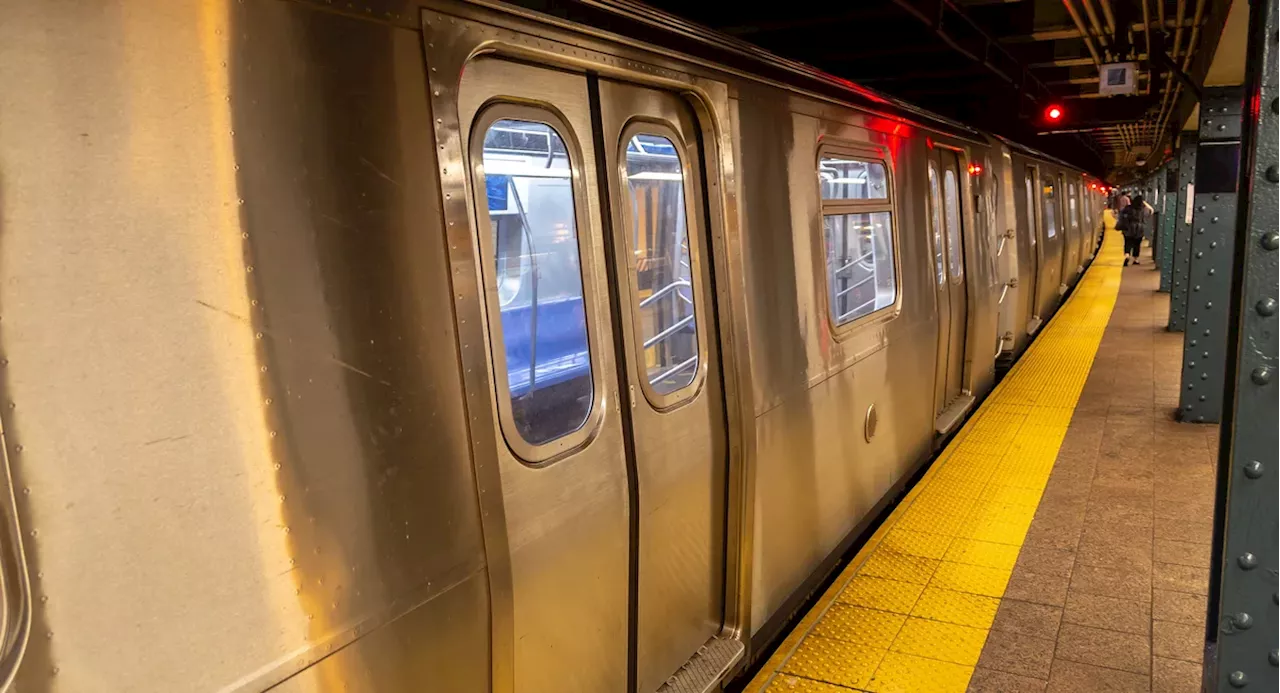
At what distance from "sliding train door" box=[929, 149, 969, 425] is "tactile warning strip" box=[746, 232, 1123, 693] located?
0.41 metres

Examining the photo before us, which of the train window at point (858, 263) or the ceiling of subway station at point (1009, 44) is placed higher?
the ceiling of subway station at point (1009, 44)

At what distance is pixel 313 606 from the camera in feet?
5.67

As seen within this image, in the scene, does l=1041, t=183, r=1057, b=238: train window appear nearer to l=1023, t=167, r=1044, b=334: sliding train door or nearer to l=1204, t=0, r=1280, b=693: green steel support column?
l=1023, t=167, r=1044, b=334: sliding train door

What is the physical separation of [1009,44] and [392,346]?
9.69 m

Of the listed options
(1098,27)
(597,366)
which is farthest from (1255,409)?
(1098,27)

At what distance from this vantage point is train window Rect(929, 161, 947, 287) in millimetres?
6344

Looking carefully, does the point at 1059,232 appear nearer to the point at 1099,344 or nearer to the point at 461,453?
the point at 1099,344

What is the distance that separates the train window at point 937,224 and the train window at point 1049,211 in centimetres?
709

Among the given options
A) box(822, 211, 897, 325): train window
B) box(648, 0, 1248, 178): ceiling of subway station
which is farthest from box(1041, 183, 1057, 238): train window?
box(822, 211, 897, 325): train window

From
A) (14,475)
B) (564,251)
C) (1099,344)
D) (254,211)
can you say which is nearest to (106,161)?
(254,211)

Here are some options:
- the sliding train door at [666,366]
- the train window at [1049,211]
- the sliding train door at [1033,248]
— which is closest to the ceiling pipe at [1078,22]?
the sliding train door at [1033,248]

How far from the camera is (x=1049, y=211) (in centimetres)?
1380

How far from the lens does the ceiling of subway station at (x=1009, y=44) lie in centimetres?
680

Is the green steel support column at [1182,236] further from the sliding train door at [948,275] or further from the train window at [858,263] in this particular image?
the train window at [858,263]
